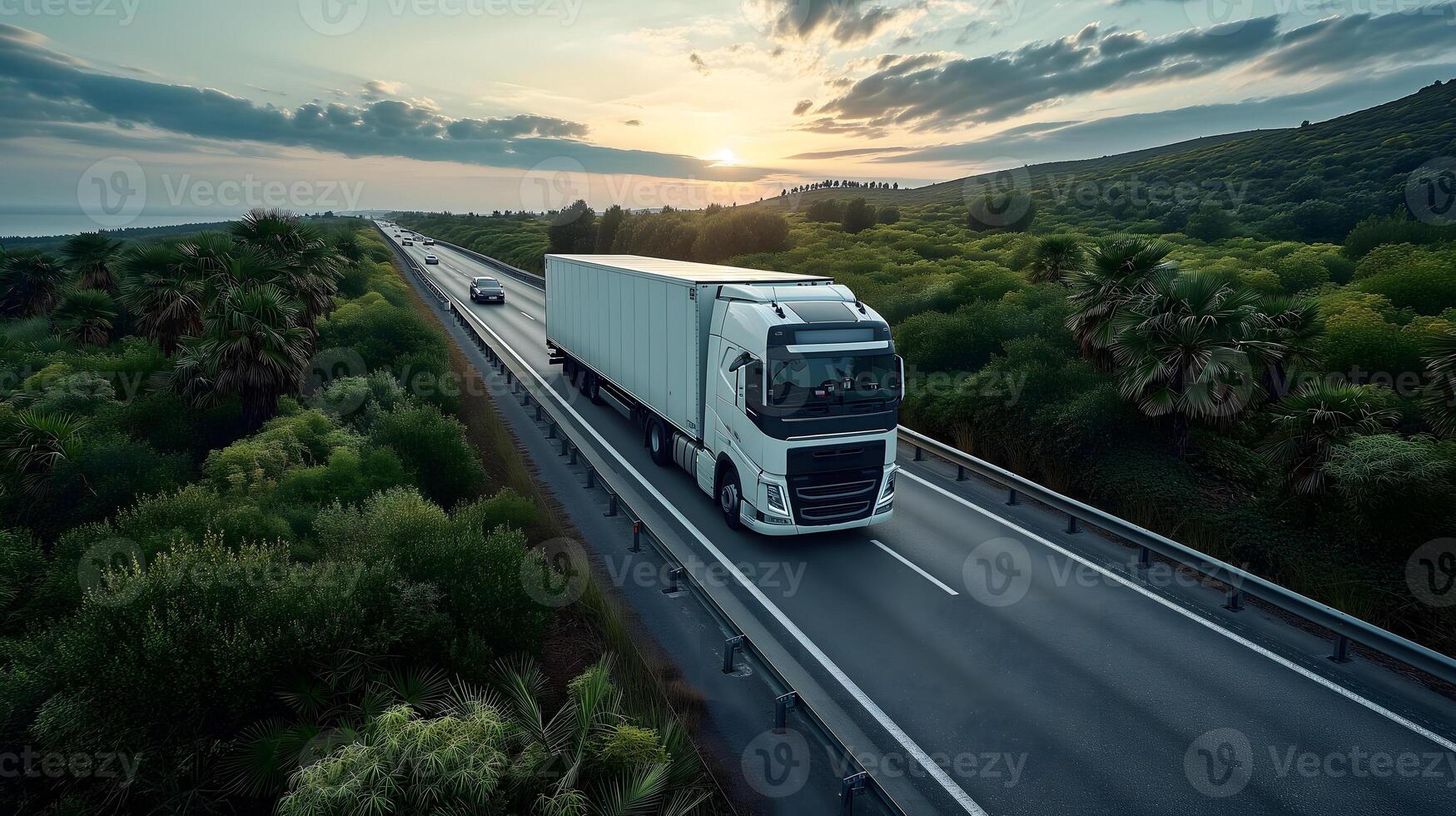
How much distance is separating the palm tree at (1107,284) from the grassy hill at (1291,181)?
39.5m

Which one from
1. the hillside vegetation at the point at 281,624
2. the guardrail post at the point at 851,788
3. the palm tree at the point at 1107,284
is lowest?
the guardrail post at the point at 851,788

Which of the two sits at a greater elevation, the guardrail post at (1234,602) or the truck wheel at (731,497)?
the truck wheel at (731,497)

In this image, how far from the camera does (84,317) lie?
82.7ft

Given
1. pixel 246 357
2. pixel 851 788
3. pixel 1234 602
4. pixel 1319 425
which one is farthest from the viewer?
pixel 246 357

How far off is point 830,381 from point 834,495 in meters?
1.86

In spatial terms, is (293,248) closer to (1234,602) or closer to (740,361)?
(740,361)

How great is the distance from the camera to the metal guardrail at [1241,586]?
26.0 ft

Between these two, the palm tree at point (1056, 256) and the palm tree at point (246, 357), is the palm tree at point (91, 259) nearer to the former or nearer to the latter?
the palm tree at point (246, 357)

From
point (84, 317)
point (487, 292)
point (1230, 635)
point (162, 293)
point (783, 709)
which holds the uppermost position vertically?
point (162, 293)

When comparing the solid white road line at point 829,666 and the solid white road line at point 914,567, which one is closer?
the solid white road line at point 829,666

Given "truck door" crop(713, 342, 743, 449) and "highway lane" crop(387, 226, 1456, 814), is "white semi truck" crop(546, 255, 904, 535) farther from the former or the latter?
"highway lane" crop(387, 226, 1456, 814)

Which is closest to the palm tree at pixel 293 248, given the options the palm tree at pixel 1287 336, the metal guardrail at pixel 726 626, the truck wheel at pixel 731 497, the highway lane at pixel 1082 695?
the metal guardrail at pixel 726 626

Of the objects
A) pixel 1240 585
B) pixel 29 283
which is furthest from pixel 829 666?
pixel 29 283

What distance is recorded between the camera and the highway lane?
264 inches
